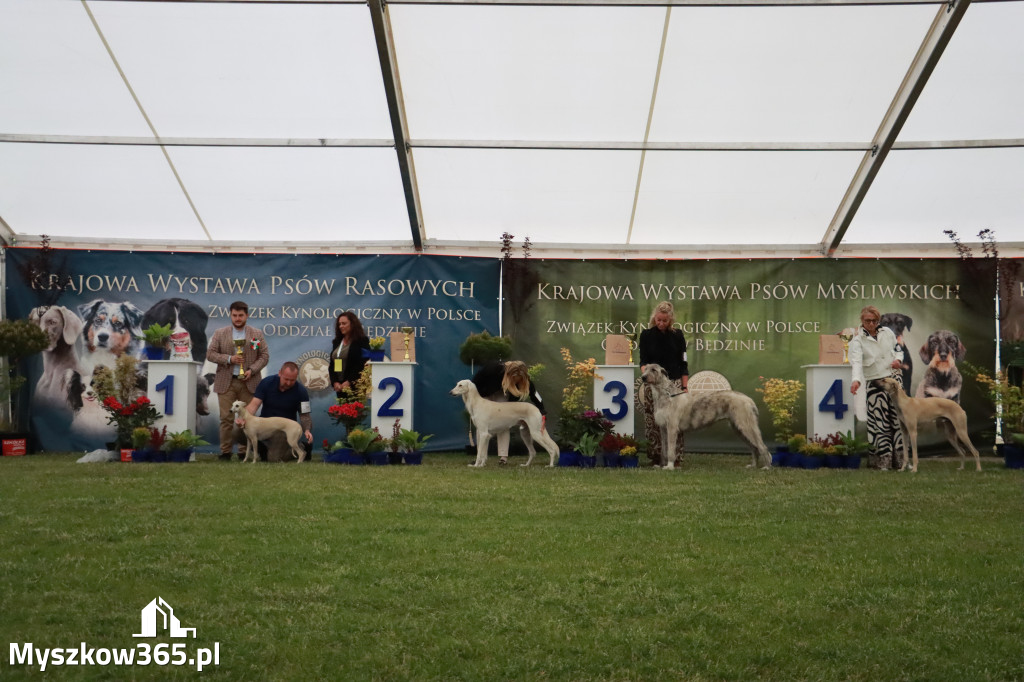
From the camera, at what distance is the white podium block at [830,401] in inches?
416

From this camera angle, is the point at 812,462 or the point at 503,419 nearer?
the point at 503,419

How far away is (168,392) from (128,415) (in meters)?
0.53

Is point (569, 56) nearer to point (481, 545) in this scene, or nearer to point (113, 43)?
point (113, 43)

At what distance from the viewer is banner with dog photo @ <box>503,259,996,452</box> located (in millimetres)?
12727

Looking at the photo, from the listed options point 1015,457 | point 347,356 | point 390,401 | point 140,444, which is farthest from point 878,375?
point 140,444

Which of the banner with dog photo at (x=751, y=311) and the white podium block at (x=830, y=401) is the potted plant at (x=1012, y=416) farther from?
the banner with dog photo at (x=751, y=311)

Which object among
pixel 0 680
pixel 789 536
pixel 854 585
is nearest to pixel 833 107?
pixel 789 536

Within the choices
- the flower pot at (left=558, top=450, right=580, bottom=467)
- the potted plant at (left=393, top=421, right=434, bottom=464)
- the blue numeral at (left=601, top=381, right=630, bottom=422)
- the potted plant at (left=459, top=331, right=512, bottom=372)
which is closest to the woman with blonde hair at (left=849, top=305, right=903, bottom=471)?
the blue numeral at (left=601, top=381, right=630, bottom=422)

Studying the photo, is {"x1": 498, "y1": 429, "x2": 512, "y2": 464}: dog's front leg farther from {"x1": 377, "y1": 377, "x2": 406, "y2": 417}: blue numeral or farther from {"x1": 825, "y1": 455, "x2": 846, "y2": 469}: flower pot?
{"x1": 825, "y1": 455, "x2": 846, "y2": 469}: flower pot

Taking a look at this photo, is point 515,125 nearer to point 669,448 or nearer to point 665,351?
point 665,351

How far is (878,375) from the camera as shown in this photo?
377 inches

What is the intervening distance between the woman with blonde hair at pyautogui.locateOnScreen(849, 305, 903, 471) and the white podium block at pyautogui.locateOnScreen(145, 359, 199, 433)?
7.55m

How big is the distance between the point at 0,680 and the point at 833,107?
1046 cm

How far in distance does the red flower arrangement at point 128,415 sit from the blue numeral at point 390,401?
2.66 meters
